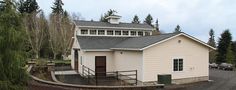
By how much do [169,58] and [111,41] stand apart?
290 inches

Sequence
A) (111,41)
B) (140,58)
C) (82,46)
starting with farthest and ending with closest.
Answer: (111,41)
(82,46)
(140,58)

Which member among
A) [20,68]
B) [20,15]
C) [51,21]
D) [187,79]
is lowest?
[187,79]

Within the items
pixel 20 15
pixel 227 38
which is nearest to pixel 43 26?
pixel 227 38

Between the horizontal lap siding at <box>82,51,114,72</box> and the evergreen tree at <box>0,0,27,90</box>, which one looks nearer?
the evergreen tree at <box>0,0,27,90</box>

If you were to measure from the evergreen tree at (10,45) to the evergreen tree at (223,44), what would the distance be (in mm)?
41333

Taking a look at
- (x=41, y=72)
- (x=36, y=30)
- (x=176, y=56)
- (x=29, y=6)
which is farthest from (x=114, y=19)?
(x=29, y=6)

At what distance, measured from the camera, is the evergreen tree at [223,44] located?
46.8 metres

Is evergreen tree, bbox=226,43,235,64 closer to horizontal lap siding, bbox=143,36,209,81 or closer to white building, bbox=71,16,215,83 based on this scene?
white building, bbox=71,16,215,83

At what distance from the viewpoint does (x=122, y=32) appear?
2842cm

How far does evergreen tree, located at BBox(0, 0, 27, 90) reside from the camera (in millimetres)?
11052

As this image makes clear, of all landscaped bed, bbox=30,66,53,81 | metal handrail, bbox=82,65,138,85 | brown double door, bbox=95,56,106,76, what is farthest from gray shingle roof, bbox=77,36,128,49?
landscaped bed, bbox=30,66,53,81

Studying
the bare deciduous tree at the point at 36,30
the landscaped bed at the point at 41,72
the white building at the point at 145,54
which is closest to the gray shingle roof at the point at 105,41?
the white building at the point at 145,54

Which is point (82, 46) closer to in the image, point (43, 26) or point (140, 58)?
Result: point (140, 58)

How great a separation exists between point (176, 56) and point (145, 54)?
281 centimetres
